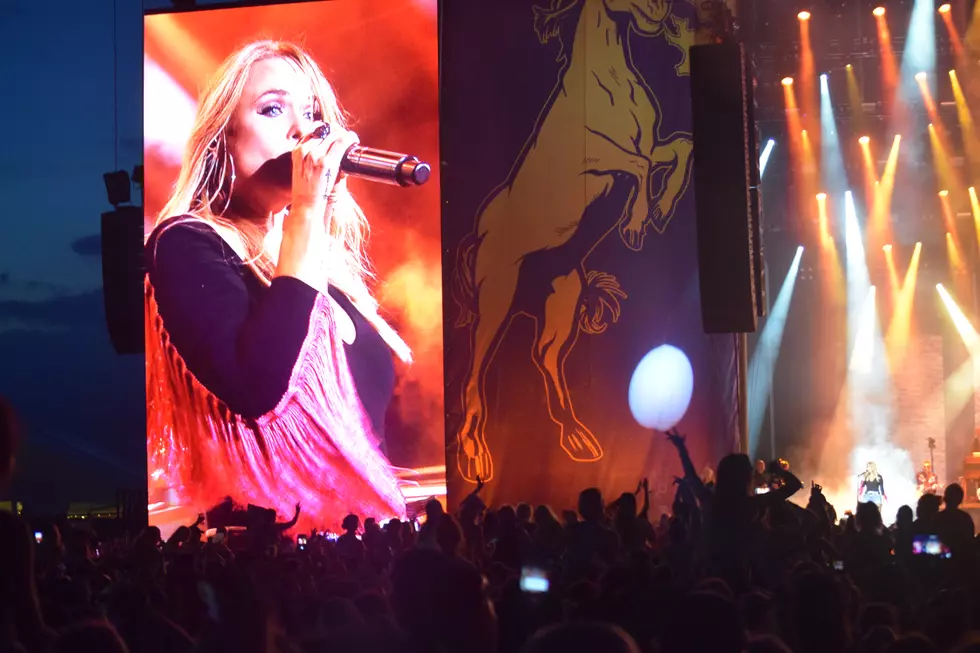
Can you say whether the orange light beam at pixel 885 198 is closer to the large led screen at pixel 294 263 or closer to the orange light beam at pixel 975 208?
the orange light beam at pixel 975 208

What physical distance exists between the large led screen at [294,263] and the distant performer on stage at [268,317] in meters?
0.02

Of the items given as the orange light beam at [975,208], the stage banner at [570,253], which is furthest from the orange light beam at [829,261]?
the stage banner at [570,253]

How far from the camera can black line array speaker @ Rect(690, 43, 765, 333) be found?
7422 millimetres

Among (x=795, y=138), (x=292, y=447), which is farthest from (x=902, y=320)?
(x=292, y=447)

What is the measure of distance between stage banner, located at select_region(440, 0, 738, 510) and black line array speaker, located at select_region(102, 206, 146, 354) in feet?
11.0

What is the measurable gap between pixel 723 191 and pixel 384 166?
486 cm

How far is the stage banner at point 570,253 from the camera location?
1136cm

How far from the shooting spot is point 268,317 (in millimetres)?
10852

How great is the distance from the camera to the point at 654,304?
A: 11.4 meters

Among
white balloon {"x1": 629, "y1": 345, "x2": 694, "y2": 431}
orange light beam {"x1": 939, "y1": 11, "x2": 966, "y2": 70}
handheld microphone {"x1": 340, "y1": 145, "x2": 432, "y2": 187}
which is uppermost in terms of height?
orange light beam {"x1": 939, "y1": 11, "x2": 966, "y2": 70}

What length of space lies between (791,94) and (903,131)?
208 centimetres

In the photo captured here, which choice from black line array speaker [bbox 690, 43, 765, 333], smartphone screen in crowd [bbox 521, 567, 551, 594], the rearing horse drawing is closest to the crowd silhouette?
smartphone screen in crowd [bbox 521, 567, 551, 594]

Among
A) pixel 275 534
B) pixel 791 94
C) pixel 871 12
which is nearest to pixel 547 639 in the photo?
pixel 275 534

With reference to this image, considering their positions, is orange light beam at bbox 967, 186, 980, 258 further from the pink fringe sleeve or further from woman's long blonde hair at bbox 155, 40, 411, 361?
the pink fringe sleeve
